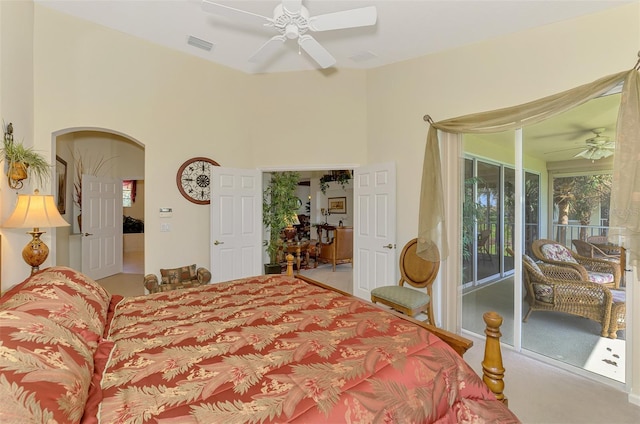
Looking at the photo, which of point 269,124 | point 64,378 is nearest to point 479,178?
point 269,124

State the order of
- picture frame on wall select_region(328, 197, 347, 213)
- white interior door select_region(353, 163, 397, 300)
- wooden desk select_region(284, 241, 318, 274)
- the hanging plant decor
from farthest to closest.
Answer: picture frame on wall select_region(328, 197, 347, 213) < the hanging plant decor < wooden desk select_region(284, 241, 318, 274) < white interior door select_region(353, 163, 397, 300)

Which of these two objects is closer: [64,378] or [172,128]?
[64,378]

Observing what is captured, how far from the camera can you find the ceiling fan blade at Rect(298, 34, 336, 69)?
246cm

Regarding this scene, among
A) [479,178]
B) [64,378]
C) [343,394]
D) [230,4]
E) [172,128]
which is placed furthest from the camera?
[172,128]

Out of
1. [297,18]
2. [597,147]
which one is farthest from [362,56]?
[597,147]

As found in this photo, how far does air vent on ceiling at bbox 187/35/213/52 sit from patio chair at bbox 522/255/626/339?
14.5ft

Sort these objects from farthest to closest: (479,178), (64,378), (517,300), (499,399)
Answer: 1. (479,178)
2. (517,300)
3. (499,399)
4. (64,378)

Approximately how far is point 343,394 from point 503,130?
290 centimetres

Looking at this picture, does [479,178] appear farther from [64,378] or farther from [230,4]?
[64,378]

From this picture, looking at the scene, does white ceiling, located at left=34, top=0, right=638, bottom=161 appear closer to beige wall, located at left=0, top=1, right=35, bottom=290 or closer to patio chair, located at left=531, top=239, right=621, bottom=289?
A: beige wall, located at left=0, top=1, right=35, bottom=290

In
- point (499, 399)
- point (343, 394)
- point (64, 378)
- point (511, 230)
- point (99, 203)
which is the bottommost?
point (499, 399)

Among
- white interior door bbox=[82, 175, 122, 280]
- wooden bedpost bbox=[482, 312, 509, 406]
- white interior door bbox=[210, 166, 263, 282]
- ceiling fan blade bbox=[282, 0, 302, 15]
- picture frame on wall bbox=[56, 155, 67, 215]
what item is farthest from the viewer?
white interior door bbox=[82, 175, 122, 280]

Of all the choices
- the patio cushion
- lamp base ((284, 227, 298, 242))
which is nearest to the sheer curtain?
the patio cushion

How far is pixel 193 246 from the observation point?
167 inches
